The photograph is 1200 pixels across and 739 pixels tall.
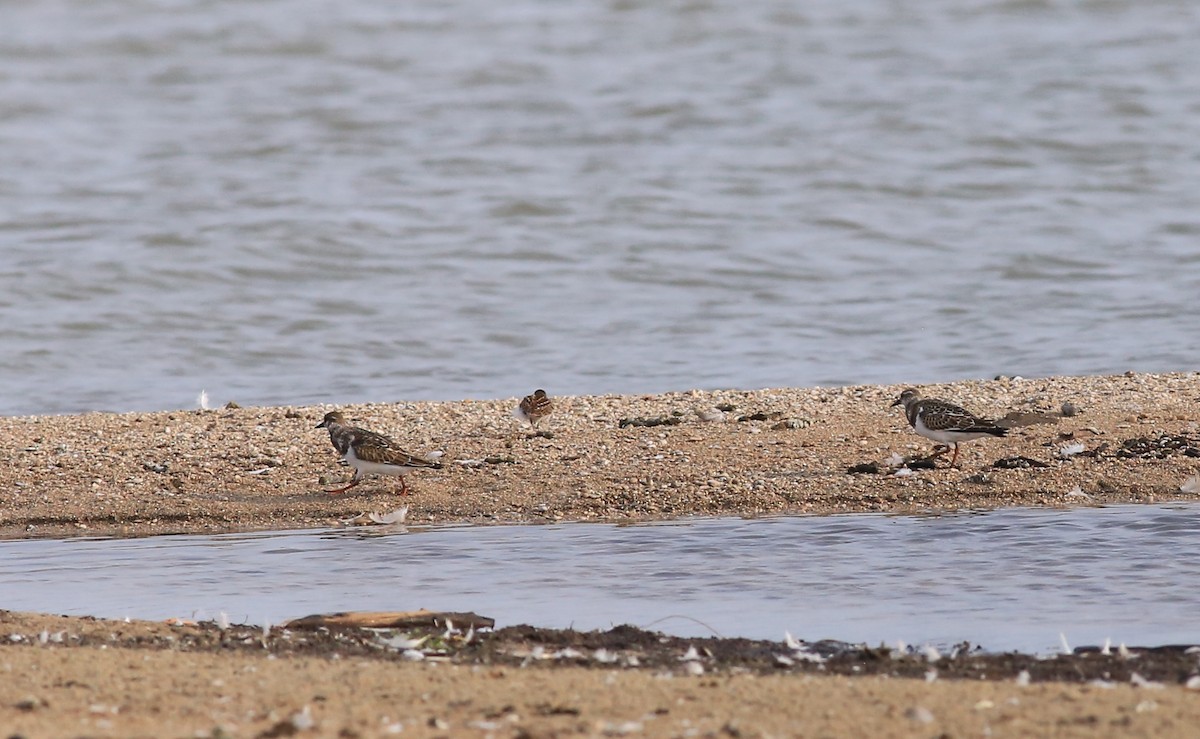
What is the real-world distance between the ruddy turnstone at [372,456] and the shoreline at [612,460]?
0.16 metres

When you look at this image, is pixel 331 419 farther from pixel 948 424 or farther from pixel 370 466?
pixel 948 424

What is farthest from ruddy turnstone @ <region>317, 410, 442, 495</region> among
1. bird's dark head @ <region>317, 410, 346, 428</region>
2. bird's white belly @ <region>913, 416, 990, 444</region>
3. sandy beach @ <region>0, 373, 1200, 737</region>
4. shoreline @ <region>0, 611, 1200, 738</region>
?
shoreline @ <region>0, 611, 1200, 738</region>

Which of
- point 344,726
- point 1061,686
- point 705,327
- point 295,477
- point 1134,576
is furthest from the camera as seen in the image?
point 705,327

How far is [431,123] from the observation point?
27.8 m

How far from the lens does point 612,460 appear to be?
10.7 m

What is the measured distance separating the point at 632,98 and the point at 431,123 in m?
3.43

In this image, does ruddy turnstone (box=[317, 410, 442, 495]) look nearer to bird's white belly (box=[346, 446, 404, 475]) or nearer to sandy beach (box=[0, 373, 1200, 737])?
bird's white belly (box=[346, 446, 404, 475])

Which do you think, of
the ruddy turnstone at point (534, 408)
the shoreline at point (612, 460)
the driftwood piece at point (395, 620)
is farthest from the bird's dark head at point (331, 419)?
the driftwood piece at point (395, 620)

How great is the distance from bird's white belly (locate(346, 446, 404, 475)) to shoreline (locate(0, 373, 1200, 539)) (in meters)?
0.17

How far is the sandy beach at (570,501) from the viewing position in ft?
17.0

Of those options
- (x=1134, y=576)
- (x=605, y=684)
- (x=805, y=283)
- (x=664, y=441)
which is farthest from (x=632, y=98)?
(x=605, y=684)

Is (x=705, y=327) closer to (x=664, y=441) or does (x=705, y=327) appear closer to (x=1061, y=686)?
(x=664, y=441)

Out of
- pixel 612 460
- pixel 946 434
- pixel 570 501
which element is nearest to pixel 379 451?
pixel 570 501

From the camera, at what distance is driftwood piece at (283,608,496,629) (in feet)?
22.2
